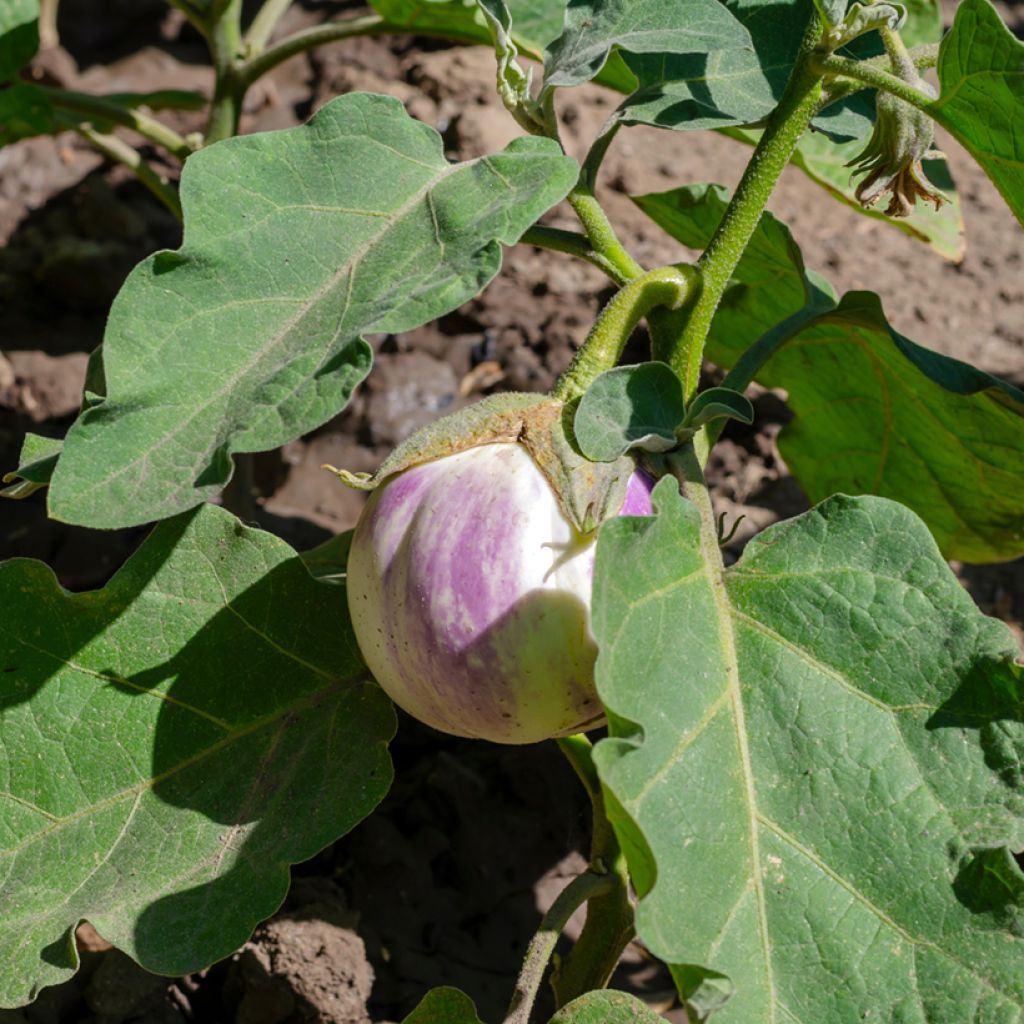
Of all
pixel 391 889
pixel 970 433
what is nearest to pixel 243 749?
pixel 391 889

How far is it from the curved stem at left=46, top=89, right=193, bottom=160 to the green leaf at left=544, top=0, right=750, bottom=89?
0.84 meters

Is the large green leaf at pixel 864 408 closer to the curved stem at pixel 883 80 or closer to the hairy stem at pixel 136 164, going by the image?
the curved stem at pixel 883 80

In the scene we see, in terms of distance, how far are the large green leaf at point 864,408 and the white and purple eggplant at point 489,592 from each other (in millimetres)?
449

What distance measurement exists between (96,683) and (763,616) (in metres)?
0.54

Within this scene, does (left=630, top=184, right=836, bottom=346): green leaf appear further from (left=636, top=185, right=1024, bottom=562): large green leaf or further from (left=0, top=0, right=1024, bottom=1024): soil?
(left=0, top=0, right=1024, bottom=1024): soil

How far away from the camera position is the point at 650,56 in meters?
1.17

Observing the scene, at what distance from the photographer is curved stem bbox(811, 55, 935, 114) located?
1027 mm

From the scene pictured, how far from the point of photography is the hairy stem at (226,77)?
175 centimetres

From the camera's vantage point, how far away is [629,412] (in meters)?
1.00

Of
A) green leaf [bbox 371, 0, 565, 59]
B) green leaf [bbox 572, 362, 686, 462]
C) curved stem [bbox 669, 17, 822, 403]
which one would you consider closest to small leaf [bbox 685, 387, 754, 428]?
green leaf [bbox 572, 362, 686, 462]

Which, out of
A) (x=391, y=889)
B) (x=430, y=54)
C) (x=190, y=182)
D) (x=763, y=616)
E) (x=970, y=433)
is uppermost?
(x=190, y=182)

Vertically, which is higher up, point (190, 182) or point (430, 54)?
point (190, 182)

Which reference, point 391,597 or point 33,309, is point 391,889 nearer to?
point 391,597

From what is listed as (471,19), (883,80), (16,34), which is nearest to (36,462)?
(883,80)
